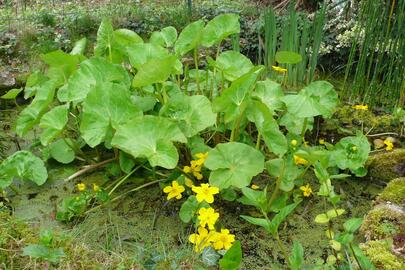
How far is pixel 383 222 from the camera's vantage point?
1570 millimetres

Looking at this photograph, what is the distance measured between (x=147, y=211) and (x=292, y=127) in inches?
27.0

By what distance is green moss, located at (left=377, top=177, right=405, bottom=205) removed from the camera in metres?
1.70

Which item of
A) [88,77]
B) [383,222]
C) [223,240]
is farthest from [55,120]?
[383,222]

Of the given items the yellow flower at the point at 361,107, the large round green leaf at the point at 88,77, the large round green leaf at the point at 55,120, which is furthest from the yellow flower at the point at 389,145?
the large round green leaf at the point at 55,120

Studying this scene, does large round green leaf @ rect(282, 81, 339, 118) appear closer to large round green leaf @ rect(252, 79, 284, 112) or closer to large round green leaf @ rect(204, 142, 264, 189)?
large round green leaf @ rect(252, 79, 284, 112)

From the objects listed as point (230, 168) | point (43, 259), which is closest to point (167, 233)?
point (230, 168)

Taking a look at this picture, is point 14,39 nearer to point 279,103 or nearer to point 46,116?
point 46,116

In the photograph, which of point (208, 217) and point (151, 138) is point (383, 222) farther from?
point (151, 138)

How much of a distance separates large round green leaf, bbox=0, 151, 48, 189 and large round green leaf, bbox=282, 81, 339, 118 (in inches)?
40.0

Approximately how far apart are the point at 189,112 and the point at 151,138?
0.24m

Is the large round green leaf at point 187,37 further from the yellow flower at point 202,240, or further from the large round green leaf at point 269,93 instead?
the yellow flower at point 202,240

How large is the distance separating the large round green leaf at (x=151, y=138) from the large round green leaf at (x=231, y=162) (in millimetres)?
128

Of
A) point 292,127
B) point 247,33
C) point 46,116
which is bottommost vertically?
point 247,33

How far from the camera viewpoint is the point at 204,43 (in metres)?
2.12
